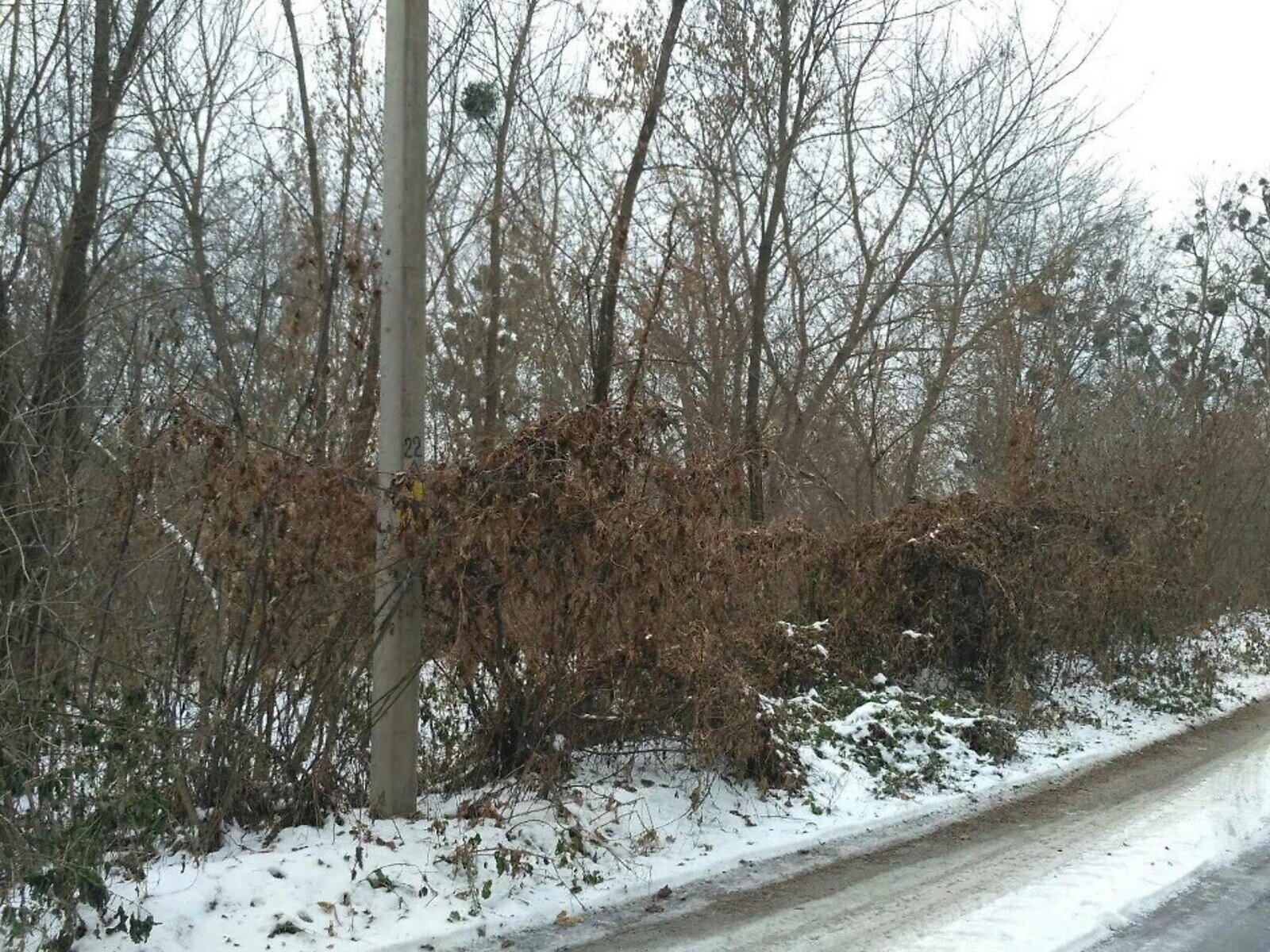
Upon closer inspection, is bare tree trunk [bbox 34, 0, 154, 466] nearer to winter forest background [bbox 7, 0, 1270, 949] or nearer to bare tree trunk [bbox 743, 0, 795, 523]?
winter forest background [bbox 7, 0, 1270, 949]

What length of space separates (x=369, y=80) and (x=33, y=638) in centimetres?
991

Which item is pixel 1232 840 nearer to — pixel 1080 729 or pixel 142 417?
pixel 1080 729

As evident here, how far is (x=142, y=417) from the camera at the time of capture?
632 centimetres

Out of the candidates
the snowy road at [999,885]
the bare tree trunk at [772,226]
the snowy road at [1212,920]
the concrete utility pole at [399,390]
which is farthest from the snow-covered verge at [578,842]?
the bare tree trunk at [772,226]

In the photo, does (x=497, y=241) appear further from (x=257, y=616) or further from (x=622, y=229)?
(x=257, y=616)

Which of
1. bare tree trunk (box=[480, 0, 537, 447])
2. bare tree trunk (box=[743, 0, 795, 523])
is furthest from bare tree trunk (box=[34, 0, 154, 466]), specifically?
Result: bare tree trunk (box=[743, 0, 795, 523])

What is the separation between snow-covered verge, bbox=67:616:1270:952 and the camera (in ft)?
16.4

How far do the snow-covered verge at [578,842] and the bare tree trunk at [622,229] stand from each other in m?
3.00

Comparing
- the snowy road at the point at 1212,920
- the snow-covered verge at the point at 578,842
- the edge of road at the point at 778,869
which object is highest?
the snow-covered verge at the point at 578,842

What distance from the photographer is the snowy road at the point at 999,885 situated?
5.27 metres

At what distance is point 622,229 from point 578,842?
605 centimetres

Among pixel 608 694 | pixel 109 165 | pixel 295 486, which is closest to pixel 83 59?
pixel 109 165

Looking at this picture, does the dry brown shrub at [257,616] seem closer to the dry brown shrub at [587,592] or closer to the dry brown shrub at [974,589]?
the dry brown shrub at [587,592]

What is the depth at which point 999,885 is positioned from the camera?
6.10 m
